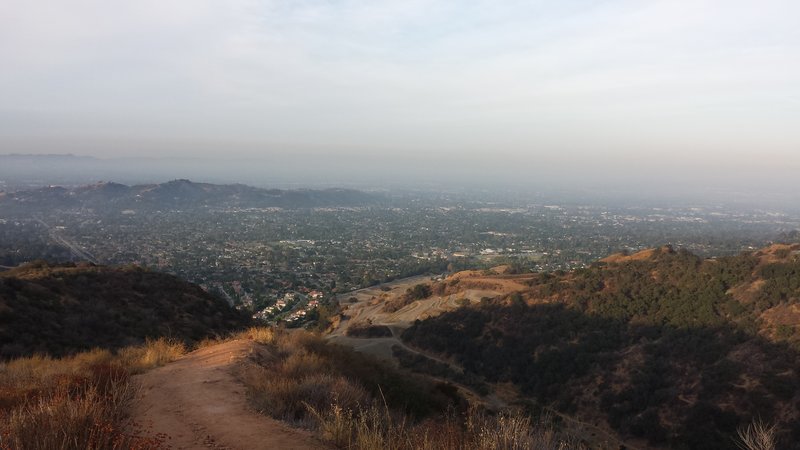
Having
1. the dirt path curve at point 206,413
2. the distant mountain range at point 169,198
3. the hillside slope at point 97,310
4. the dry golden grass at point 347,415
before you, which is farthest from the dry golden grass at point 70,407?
the distant mountain range at point 169,198

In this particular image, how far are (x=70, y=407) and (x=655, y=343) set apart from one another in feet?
83.0

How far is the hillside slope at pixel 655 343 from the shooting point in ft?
57.8

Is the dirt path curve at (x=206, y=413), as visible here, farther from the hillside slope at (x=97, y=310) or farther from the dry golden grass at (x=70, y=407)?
the hillside slope at (x=97, y=310)

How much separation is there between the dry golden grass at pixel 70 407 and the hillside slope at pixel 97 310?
6.15 m

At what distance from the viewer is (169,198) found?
128 metres

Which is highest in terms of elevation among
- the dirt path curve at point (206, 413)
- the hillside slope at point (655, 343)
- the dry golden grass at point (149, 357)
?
the dirt path curve at point (206, 413)

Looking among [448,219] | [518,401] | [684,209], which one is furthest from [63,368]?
[684,209]

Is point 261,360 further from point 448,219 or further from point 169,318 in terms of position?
point 448,219

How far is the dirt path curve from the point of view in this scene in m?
4.88

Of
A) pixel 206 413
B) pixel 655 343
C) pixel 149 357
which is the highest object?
pixel 206 413

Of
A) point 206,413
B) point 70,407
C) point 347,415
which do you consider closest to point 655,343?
point 347,415

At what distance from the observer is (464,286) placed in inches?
1652

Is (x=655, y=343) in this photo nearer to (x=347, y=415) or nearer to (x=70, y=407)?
(x=347, y=415)

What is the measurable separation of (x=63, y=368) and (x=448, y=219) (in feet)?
376
